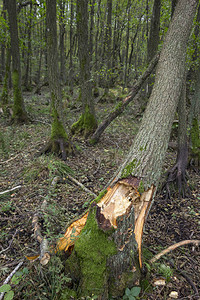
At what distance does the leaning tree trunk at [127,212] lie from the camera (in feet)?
7.39

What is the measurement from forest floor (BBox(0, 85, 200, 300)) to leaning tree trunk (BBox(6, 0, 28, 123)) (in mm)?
1792

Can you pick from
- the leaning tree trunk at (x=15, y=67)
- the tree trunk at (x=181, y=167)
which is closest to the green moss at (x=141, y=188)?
the tree trunk at (x=181, y=167)

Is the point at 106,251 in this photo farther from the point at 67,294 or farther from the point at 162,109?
the point at 162,109

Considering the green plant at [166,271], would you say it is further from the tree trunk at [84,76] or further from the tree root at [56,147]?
the tree trunk at [84,76]

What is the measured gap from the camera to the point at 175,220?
4234mm

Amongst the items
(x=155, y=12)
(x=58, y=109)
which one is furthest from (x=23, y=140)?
(x=155, y=12)

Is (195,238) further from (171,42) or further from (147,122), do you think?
(171,42)

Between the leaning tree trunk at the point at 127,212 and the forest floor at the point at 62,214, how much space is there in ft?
0.89

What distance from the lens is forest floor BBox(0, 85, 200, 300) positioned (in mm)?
2391

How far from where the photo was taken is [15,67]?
30.0ft

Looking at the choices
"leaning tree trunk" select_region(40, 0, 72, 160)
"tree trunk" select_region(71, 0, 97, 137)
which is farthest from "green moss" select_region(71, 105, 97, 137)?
"leaning tree trunk" select_region(40, 0, 72, 160)

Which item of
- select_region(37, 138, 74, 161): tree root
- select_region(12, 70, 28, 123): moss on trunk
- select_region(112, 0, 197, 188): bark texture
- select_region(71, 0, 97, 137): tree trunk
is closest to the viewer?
select_region(112, 0, 197, 188): bark texture

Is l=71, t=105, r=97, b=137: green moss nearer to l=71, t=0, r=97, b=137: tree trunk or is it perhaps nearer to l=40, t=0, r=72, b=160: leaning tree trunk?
l=71, t=0, r=97, b=137: tree trunk

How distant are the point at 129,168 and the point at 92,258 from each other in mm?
1254
